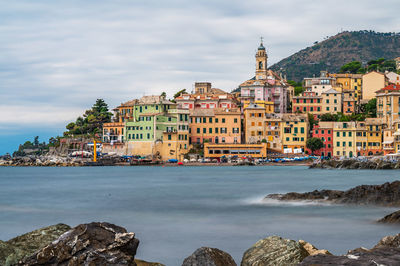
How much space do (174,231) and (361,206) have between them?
35.0ft

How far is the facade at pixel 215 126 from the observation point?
10256cm

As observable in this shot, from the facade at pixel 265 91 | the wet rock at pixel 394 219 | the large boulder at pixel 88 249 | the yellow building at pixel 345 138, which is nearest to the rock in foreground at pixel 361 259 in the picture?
the large boulder at pixel 88 249

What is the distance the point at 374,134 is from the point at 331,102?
13.6 metres

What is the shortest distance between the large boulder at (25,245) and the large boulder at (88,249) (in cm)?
91

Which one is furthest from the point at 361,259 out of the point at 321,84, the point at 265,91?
the point at 321,84

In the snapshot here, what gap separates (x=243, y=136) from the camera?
348ft

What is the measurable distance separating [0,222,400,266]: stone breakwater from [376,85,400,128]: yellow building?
92197 mm

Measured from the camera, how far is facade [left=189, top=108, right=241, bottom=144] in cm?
10256

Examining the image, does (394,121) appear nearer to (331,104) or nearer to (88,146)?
(331,104)

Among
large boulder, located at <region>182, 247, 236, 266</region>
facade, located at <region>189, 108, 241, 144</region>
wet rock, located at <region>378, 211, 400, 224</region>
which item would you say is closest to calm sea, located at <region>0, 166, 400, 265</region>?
wet rock, located at <region>378, 211, 400, 224</region>

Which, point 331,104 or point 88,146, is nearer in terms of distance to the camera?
point 331,104

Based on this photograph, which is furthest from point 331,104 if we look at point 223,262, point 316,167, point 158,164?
point 223,262

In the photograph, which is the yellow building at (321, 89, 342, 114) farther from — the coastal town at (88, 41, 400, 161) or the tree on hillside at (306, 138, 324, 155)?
the tree on hillside at (306, 138, 324, 155)

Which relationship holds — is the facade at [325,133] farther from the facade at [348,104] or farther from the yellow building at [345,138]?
the facade at [348,104]
